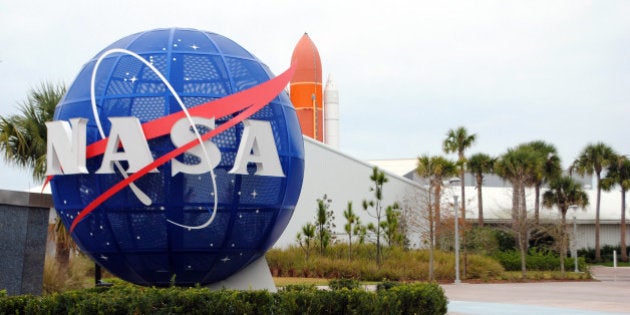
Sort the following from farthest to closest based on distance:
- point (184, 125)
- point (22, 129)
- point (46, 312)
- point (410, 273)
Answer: point (410, 273) → point (22, 129) → point (184, 125) → point (46, 312)

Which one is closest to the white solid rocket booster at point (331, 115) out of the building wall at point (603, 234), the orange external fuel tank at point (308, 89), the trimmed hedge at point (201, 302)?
the orange external fuel tank at point (308, 89)

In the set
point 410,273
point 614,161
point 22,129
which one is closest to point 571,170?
point 614,161

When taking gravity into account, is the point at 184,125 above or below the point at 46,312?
above

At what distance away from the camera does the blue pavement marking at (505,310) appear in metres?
17.9

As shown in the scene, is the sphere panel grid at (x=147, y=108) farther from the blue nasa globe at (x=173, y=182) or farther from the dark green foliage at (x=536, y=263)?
the dark green foliage at (x=536, y=263)

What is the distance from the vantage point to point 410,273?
107ft

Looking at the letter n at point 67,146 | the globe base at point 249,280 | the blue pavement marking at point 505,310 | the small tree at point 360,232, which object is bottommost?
the blue pavement marking at point 505,310

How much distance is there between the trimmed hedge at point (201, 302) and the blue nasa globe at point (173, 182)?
1.63 meters

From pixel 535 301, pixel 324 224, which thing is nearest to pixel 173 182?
pixel 535 301

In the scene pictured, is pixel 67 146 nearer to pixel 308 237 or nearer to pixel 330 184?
pixel 308 237

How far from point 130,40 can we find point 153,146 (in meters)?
2.57

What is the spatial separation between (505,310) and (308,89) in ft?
153

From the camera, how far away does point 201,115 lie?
13.6 metres

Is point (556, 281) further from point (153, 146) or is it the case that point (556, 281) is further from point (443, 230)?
point (153, 146)
